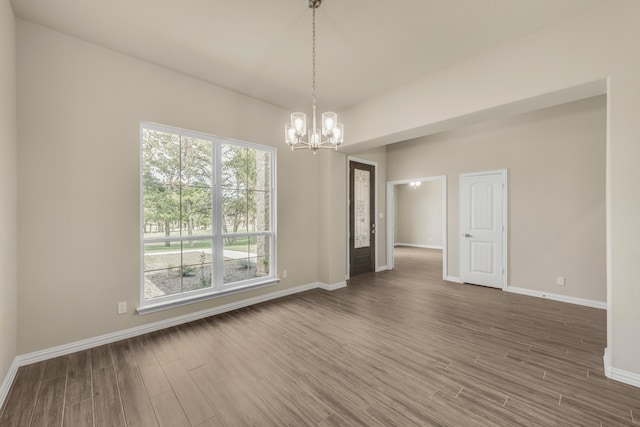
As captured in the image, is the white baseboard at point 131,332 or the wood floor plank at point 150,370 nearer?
the wood floor plank at point 150,370

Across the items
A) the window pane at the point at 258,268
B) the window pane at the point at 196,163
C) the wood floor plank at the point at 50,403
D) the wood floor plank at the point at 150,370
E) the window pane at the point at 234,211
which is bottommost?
the wood floor plank at the point at 150,370

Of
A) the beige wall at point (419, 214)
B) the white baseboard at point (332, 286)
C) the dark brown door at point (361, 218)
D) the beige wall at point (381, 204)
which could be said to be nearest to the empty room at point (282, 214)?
the white baseboard at point (332, 286)

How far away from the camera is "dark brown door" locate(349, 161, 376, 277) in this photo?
5.70m

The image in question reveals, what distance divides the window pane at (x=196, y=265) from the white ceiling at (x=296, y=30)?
7.34ft

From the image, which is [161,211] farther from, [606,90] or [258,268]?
[606,90]

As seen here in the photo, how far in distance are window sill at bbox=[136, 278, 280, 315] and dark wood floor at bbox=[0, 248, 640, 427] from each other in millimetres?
294

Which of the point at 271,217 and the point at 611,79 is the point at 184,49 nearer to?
the point at 271,217

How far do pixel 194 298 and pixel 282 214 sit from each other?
5.85ft

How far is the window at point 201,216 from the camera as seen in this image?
322cm

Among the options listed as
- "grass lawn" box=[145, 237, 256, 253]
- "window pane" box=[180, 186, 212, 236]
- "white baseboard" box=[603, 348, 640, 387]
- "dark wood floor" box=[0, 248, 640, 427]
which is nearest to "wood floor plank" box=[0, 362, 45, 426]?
"dark wood floor" box=[0, 248, 640, 427]

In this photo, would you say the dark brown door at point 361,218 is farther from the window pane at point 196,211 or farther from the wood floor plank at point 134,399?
the wood floor plank at point 134,399

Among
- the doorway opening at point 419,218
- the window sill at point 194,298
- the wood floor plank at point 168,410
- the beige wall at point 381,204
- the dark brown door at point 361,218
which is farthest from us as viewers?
the doorway opening at point 419,218

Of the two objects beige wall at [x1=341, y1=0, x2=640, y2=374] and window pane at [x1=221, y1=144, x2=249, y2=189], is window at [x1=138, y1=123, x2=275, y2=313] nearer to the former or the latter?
window pane at [x1=221, y1=144, x2=249, y2=189]

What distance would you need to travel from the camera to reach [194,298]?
3465 mm
